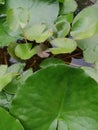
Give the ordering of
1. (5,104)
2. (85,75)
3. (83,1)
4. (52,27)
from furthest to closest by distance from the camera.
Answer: (83,1), (52,27), (5,104), (85,75)

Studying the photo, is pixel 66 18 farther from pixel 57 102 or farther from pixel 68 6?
pixel 57 102

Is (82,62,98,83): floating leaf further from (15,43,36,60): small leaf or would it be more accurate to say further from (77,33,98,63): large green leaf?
(15,43,36,60): small leaf

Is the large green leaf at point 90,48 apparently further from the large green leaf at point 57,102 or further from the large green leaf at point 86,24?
the large green leaf at point 57,102

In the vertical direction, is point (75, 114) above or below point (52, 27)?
below

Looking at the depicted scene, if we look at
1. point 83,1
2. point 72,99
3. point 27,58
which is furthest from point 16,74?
point 83,1

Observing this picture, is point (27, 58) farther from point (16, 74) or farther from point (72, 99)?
point (72, 99)

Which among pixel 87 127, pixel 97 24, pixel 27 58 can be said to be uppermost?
pixel 97 24

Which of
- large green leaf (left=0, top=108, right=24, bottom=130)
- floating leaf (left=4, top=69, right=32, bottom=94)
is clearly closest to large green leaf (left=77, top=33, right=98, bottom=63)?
floating leaf (left=4, top=69, right=32, bottom=94)
